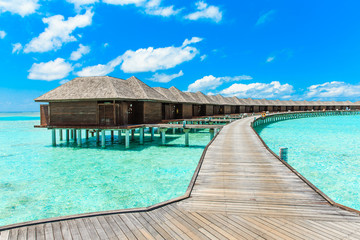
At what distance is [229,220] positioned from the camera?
3475 millimetres

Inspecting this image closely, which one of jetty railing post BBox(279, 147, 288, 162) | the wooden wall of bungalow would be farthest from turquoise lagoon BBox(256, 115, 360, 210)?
the wooden wall of bungalow

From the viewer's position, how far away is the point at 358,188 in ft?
27.1

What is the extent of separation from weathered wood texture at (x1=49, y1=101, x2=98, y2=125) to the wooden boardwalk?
14.1 m

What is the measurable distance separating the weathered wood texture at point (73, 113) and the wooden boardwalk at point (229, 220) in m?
14.1

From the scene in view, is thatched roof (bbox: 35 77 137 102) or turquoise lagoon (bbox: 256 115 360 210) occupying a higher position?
thatched roof (bbox: 35 77 137 102)

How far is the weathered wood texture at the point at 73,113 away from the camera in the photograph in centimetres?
1672

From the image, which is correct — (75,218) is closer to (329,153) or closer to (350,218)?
(350,218)

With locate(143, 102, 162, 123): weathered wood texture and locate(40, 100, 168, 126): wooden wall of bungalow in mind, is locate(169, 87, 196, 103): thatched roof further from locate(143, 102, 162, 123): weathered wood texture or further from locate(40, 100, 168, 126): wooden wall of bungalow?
locate(40, 100, 168, 126): wooden wall of bungalow

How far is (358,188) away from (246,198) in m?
7.02

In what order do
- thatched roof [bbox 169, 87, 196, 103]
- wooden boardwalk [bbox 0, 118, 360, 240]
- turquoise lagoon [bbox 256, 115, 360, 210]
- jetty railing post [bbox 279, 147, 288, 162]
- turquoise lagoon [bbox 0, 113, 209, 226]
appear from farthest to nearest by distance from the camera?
thatched roof [bbox 169, 87, 196, 103], turquoise lagoon [bbox 256, 115, 360, 210], jetty railing post [bbox 279, 147, 288, 162], turquoise lagoon [bbox 0, 113, 209, 226], wooden boardwalk [bbox 0, 118, 360, 240]

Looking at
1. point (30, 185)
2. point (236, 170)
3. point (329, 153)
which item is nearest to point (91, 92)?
point (30, 185)

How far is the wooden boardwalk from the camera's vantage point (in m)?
3.10

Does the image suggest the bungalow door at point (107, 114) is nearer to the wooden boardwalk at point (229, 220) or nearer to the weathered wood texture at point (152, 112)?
the weathered wood texture at point (152, 112)

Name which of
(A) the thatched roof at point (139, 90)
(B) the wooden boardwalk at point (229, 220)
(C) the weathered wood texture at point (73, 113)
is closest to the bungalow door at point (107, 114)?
(C) the weathered wood texture at point (73, 113)
